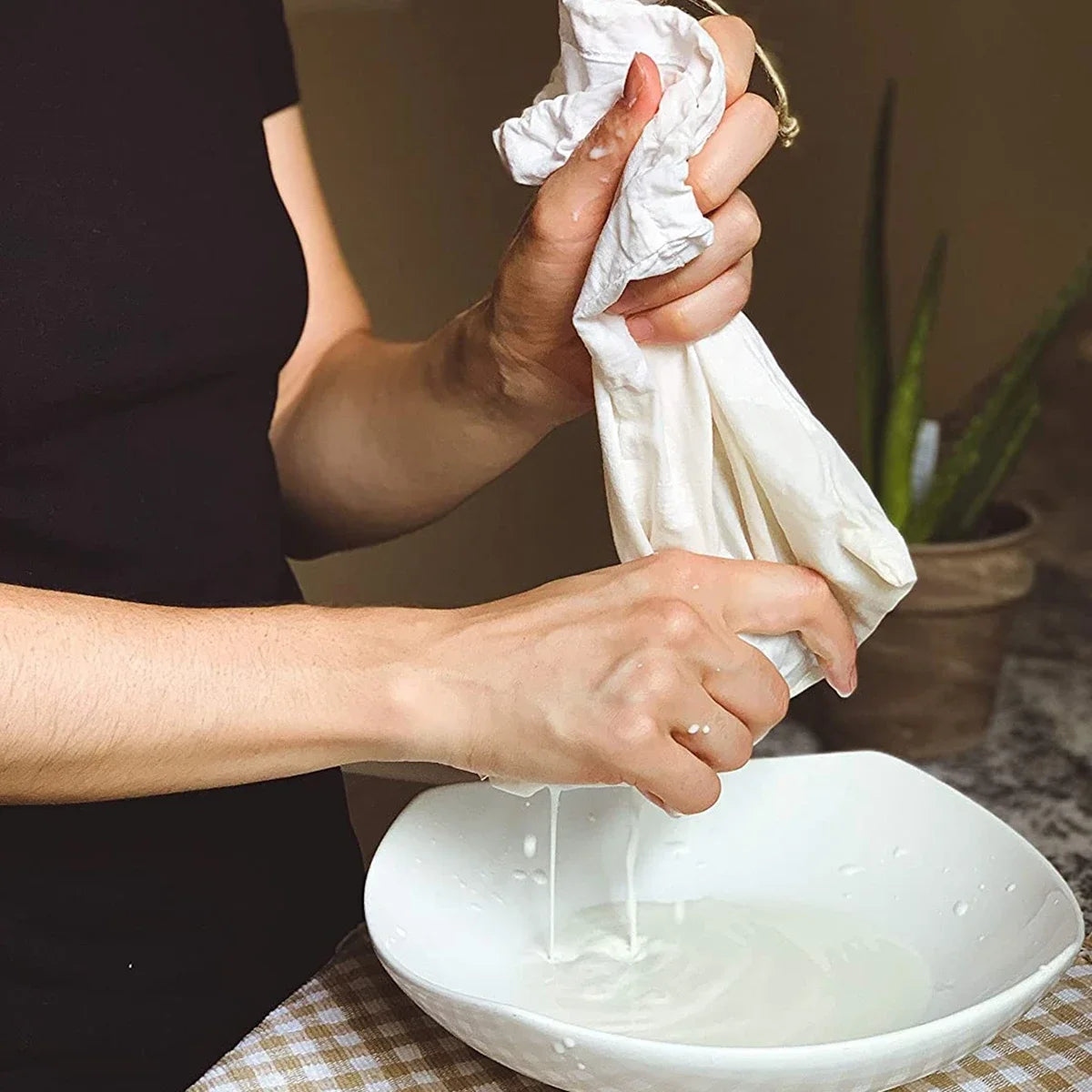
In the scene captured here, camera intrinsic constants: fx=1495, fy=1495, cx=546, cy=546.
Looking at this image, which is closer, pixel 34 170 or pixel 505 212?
pixel 34 170

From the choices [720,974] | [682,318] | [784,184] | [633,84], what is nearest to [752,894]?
[720,974]

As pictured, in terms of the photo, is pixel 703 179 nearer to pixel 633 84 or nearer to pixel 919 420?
pixel 633 84

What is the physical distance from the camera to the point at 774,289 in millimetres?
1605

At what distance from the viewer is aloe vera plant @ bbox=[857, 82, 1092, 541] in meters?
1.21

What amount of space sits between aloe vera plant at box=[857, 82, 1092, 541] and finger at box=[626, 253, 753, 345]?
0.55 metres

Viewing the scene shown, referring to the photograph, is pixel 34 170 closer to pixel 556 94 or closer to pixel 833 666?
pixel 556 94

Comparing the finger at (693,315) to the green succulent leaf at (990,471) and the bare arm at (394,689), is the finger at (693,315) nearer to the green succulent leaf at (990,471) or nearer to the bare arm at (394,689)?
the bare arm at (394,689)

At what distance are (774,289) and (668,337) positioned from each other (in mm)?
944

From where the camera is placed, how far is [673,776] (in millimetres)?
642

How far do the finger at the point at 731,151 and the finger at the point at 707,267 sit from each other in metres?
0.01

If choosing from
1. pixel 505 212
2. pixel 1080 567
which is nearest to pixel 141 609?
pixel 1080 567

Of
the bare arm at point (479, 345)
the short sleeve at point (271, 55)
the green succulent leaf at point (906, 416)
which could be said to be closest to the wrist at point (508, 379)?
the bare arm at point (479, 345)

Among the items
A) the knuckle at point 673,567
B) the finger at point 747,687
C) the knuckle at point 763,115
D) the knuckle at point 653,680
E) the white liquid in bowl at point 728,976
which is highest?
the knuckle at point 763,115

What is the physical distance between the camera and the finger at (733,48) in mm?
695
